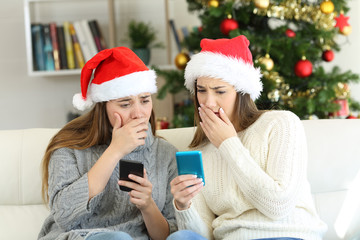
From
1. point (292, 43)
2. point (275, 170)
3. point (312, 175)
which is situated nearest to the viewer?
point (275, 170)

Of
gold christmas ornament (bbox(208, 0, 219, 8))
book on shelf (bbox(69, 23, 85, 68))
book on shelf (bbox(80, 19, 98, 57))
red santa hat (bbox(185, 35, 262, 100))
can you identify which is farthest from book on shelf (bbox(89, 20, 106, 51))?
red santa hat (bbox(185, 35, 262, 100))

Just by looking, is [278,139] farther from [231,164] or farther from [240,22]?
[240,22]

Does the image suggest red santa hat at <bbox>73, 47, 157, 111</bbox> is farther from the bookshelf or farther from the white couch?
the bookshelf

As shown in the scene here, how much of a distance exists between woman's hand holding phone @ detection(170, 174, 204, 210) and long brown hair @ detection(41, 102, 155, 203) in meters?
0.39

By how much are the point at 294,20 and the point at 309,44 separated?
0.29 m

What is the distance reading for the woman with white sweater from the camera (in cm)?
163

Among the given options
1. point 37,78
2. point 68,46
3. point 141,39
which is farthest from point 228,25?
point 37,78

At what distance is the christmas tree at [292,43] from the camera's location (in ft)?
9.64

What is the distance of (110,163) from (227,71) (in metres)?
0.51

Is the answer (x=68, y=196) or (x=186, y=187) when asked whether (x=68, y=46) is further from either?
(x=186, y=187)

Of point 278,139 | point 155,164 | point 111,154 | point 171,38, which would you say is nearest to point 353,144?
point 278,139

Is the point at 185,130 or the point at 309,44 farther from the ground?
the point at 309,44

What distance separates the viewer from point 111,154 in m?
1.73

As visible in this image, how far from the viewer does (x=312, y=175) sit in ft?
6.87
